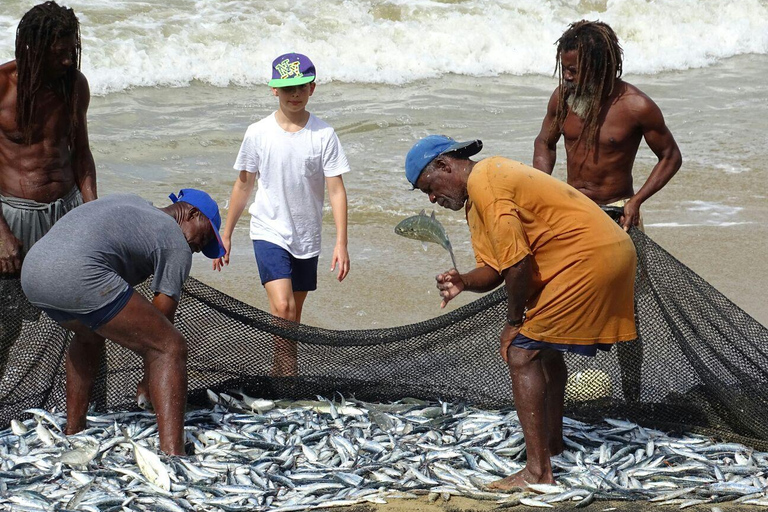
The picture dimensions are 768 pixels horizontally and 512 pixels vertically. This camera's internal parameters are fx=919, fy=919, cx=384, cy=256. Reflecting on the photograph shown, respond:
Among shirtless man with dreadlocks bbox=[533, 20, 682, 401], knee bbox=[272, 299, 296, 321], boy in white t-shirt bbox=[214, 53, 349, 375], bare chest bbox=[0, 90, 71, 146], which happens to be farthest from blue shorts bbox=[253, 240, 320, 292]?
shirtless man with dreadlocks bbox=[533, 20, 682, 401]

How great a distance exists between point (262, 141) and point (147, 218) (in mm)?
1571

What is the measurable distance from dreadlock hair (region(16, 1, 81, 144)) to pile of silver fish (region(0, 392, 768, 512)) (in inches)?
71.1

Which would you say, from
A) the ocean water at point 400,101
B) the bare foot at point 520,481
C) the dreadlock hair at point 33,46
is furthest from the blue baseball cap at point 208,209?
the ocean water at point 400,101

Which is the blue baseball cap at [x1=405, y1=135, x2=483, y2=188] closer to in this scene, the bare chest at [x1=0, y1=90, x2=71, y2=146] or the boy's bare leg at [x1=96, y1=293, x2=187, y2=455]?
the boy's bare leg at [x1=96, y1=293, x2=187, y2=455]

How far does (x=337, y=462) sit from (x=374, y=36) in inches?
650

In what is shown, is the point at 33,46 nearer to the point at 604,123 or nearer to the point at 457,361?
the point at 457,361

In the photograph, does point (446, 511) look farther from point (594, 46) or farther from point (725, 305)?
point (594, 46)

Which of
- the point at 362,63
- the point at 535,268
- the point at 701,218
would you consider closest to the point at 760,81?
the point at 362,63

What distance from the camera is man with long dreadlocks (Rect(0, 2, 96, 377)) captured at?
5375 mm

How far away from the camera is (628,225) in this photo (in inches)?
230

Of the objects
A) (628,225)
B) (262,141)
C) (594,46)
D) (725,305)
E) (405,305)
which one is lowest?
(405,305)

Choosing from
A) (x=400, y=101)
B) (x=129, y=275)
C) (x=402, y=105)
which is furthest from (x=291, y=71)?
(x=400, y=101)

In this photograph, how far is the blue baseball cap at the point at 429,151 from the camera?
14.4 ft

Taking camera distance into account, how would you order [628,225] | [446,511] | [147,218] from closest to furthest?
[446,511] < [147,218] < [628,225]
